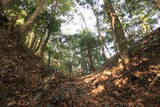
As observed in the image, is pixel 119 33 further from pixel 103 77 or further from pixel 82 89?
pixel 82 89

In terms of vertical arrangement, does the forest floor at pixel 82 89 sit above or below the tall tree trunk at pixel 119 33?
below

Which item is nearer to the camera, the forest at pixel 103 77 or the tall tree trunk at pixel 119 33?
the forest at pixel 103 77

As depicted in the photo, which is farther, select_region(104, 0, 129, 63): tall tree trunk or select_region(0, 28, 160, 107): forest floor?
select_region(104, 0, 129, 63): tall tree trunk

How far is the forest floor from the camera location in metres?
5.53

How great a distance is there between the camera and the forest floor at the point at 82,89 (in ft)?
18.1

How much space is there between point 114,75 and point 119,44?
1.92 metres

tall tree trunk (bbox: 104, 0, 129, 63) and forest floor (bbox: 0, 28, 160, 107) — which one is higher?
tall tree trunk (bbox: 104, 0, 129, 63)

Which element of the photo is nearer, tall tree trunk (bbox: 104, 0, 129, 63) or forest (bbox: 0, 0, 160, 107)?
forest (bbox: 0, 0, 160, 107)

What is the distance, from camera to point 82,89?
29.8 feet

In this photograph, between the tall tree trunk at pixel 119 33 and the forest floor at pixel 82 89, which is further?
the tall tree trunk at pixel 119 33

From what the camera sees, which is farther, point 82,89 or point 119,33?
point 119,33

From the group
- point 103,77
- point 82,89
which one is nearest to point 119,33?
point 103,77

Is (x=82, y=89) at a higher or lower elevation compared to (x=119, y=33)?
lower

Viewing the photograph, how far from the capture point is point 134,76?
325 inches
